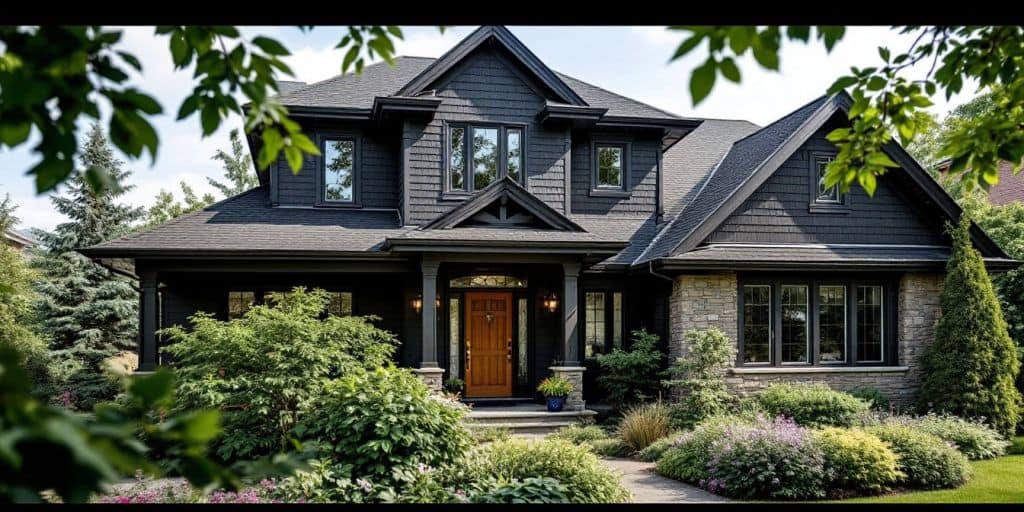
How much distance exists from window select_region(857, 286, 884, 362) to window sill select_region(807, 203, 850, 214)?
4.90 feet

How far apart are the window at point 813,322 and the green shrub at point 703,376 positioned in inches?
29.6

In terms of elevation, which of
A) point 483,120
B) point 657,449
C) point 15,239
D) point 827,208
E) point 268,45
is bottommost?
point 657,449

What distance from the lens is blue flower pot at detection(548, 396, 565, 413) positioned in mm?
12594

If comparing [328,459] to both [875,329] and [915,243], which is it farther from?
[915,243]

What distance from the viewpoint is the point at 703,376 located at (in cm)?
1228

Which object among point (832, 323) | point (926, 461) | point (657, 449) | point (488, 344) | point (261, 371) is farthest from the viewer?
point (488, 344)

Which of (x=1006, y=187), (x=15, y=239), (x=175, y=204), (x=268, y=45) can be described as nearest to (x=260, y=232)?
(x=268, y=45)

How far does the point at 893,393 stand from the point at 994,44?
1191 cm

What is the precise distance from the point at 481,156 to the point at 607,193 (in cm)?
286

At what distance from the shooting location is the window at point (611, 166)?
1525 centimetres

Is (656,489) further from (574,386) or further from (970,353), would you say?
(970,353)

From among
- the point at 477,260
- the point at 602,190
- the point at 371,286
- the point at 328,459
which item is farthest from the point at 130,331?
the point at 328,459

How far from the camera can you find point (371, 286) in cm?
1410

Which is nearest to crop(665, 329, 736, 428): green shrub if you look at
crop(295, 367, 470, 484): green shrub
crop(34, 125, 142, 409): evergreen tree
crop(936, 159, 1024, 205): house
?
crop(295, 367, 470, 484): green shrub
